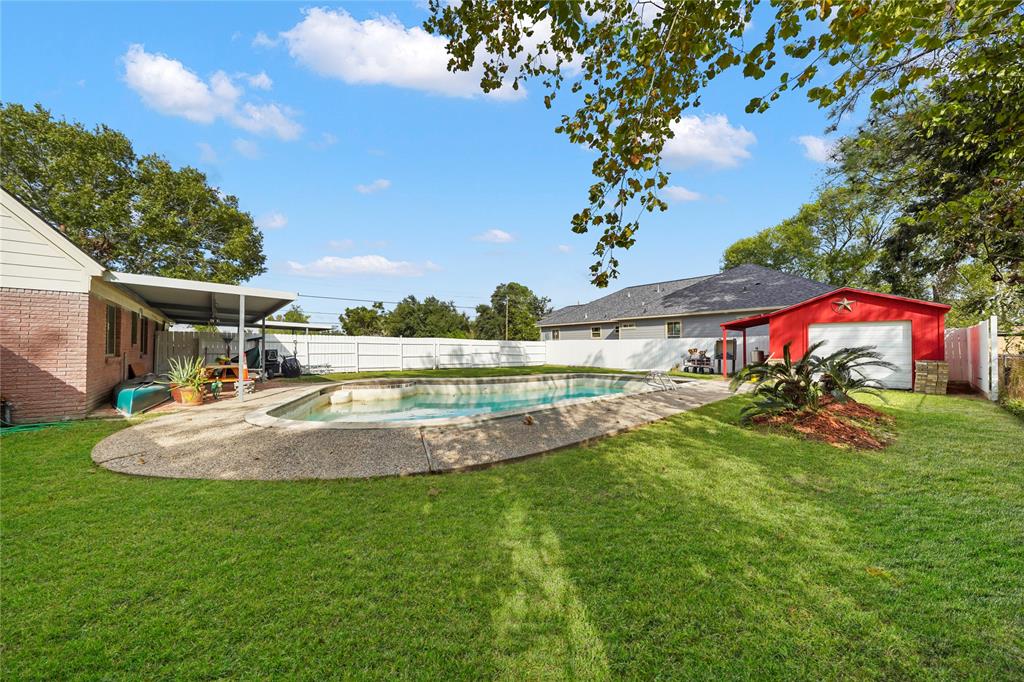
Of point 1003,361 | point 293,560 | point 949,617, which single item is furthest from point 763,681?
point 1003,361

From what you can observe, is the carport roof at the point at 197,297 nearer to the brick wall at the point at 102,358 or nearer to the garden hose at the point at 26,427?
the brick wall at the point at 102,358

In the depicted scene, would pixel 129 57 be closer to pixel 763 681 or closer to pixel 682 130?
pixel 682 130

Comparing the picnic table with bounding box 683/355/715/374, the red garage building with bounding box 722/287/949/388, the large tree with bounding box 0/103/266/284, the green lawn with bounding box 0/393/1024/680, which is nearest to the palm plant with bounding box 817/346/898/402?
the green lawn with bounding box 0/393/1024/680

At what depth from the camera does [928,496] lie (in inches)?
133

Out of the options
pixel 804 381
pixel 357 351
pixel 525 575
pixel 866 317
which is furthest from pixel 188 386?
pixel 866 317

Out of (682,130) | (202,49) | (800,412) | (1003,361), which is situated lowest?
(800,412)

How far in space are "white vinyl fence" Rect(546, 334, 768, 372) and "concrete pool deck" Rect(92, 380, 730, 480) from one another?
13992 mm

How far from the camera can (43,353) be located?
6.63 meters

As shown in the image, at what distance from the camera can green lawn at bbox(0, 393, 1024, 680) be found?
1.71m

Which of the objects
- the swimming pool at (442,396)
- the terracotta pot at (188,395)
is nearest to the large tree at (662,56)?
the swimming pool at (442,396)

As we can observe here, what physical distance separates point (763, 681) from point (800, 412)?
5.44 m

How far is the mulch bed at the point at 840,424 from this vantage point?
16.6 ft

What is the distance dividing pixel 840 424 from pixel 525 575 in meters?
5.47

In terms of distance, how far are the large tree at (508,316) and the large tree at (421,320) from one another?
102 inches
